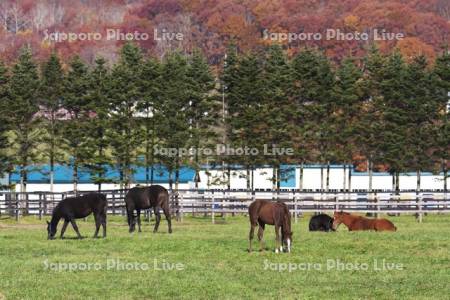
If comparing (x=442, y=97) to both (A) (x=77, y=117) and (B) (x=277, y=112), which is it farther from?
(A) (x=77, y=117)

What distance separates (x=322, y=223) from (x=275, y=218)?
8.57 metres

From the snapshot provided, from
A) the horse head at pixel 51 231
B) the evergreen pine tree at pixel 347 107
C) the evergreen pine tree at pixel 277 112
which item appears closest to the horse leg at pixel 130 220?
the horse head at pixel 51 231

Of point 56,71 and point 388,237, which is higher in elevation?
point 56,71

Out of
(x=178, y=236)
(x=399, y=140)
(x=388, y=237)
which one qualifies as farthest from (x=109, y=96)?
(x=388, y=237)

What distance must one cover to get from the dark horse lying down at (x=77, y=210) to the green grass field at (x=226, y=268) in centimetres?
65

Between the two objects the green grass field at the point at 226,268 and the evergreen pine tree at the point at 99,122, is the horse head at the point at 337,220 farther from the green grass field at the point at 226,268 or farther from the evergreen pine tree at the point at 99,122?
the evergreen pine tree at the point at 99,122

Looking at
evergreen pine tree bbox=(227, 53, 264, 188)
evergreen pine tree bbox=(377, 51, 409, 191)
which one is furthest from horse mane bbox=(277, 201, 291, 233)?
evergreen pine tree bbox=(377, 51, 409, 191)

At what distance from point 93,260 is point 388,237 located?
380 inches

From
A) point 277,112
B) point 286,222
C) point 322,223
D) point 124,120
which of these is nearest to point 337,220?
point 322,223

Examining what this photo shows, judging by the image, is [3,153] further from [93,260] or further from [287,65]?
[93,260]

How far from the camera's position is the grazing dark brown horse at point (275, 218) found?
23562mm

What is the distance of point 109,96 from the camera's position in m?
59.7

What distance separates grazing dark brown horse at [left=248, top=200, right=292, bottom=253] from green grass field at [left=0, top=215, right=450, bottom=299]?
0.43 metres

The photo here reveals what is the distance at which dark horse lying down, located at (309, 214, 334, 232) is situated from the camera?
104 ft
